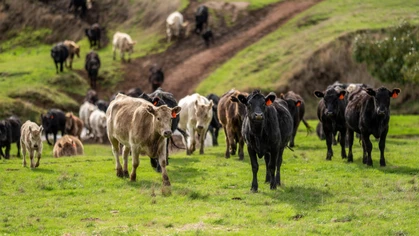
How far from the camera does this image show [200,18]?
56.1 meters

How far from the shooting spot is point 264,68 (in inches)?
2008

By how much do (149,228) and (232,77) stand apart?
3597 cm

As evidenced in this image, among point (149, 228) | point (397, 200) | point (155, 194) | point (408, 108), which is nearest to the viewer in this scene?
point (149, 228)

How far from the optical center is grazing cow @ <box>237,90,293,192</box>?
17.0 metres

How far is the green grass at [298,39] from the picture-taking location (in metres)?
48.7

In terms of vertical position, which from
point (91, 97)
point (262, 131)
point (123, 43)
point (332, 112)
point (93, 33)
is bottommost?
point (262, 131)

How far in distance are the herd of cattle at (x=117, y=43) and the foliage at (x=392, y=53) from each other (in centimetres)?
1317

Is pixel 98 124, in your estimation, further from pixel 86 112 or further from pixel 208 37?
pixel 208 37

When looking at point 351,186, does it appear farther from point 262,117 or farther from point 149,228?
point 149,228

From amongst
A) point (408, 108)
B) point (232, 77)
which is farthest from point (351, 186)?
point (232, 77)

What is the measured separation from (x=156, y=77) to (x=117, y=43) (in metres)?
6.64

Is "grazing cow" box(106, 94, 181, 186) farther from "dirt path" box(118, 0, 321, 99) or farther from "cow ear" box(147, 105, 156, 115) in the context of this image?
"dirt path" box(118, 0, 321, 99)

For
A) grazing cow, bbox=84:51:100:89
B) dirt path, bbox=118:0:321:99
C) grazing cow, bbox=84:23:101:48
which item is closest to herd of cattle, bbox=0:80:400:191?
grazing cow, bbox=84:51:100:89

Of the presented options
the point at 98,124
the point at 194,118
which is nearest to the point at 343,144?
the point at 194,118
